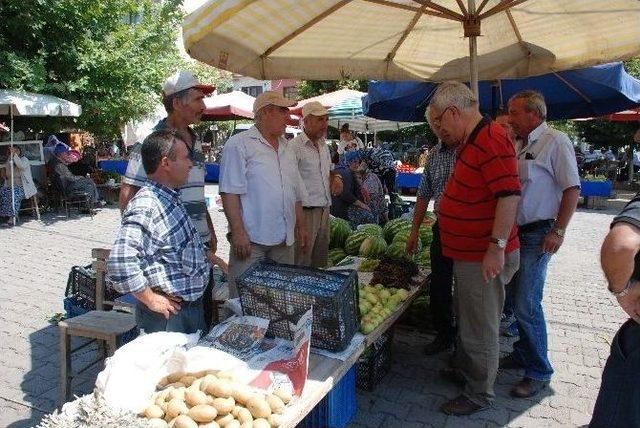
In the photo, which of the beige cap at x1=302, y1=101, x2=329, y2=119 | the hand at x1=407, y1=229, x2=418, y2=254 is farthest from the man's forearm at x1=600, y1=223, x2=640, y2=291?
the beige cap at x1=302, y1=101, x2=329, y2=119

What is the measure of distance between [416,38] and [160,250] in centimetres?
315

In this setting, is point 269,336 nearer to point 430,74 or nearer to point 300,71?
point 300,71

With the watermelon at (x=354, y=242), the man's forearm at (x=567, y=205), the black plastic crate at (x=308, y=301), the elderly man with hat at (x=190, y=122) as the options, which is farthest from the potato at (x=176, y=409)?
the watermelon at (x=354, y=242)

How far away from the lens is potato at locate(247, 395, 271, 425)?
6.82 feet

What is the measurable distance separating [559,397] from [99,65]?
1143cm

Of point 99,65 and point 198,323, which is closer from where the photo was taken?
point 198,323

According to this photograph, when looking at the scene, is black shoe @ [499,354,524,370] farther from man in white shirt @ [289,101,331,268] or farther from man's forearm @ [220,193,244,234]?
man's forearm @ [220,193,244,234]

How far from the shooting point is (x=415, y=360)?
4391 mm

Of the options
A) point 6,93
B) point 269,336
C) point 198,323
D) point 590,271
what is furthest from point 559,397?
point 6,93

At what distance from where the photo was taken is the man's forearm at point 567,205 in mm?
3514

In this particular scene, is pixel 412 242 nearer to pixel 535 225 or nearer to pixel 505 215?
pixel 535 225

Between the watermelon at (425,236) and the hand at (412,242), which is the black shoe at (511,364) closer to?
the hand at (412,242)

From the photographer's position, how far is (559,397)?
375cm

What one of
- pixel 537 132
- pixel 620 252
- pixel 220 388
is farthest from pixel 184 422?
pixel 537 132
